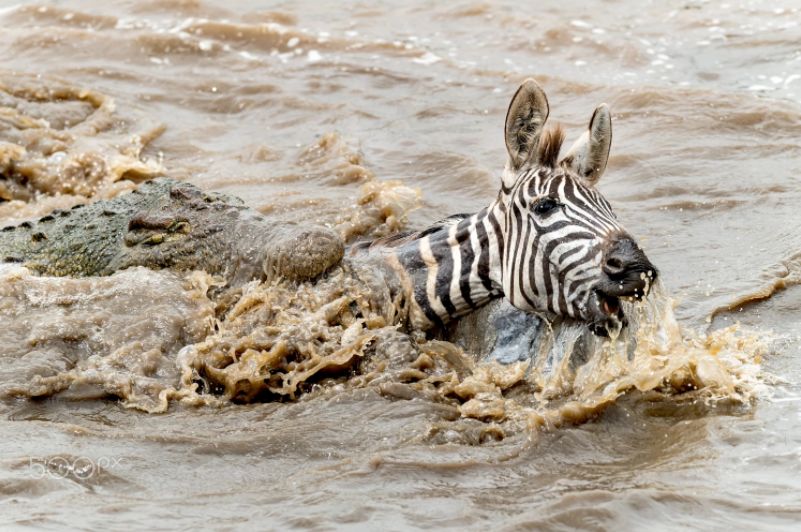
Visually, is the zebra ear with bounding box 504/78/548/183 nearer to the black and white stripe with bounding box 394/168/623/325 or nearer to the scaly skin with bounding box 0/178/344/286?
the black and white stripe with bounding box 394/168/623/325

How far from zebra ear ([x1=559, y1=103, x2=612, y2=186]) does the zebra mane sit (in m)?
0.05

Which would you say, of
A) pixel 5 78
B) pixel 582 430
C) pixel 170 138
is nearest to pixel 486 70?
pixel 170 138

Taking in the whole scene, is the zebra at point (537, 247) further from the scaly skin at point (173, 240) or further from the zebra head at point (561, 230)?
the scaly skin at point (173, 240)

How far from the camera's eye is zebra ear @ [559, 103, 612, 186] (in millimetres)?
5379

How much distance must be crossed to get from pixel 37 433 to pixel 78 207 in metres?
2.26

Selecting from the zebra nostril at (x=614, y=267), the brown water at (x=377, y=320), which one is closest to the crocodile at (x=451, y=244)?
the zebra nostril at (x=614, y=267)

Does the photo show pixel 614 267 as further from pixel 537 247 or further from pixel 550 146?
pixel 550 146

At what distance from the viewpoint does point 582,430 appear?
5121 mm

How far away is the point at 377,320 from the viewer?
5832mm

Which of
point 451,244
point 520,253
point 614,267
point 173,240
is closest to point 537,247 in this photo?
point 520,253

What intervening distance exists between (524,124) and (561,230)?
57 cm

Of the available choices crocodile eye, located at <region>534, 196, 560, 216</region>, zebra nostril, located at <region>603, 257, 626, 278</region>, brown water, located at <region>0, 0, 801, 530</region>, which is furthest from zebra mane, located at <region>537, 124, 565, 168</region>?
brown water, located at <region>0, 0, 801, 530</region>

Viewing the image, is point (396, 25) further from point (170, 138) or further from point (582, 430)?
point (582, 430)

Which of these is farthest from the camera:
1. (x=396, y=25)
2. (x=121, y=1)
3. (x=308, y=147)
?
(x=121, y=1)
